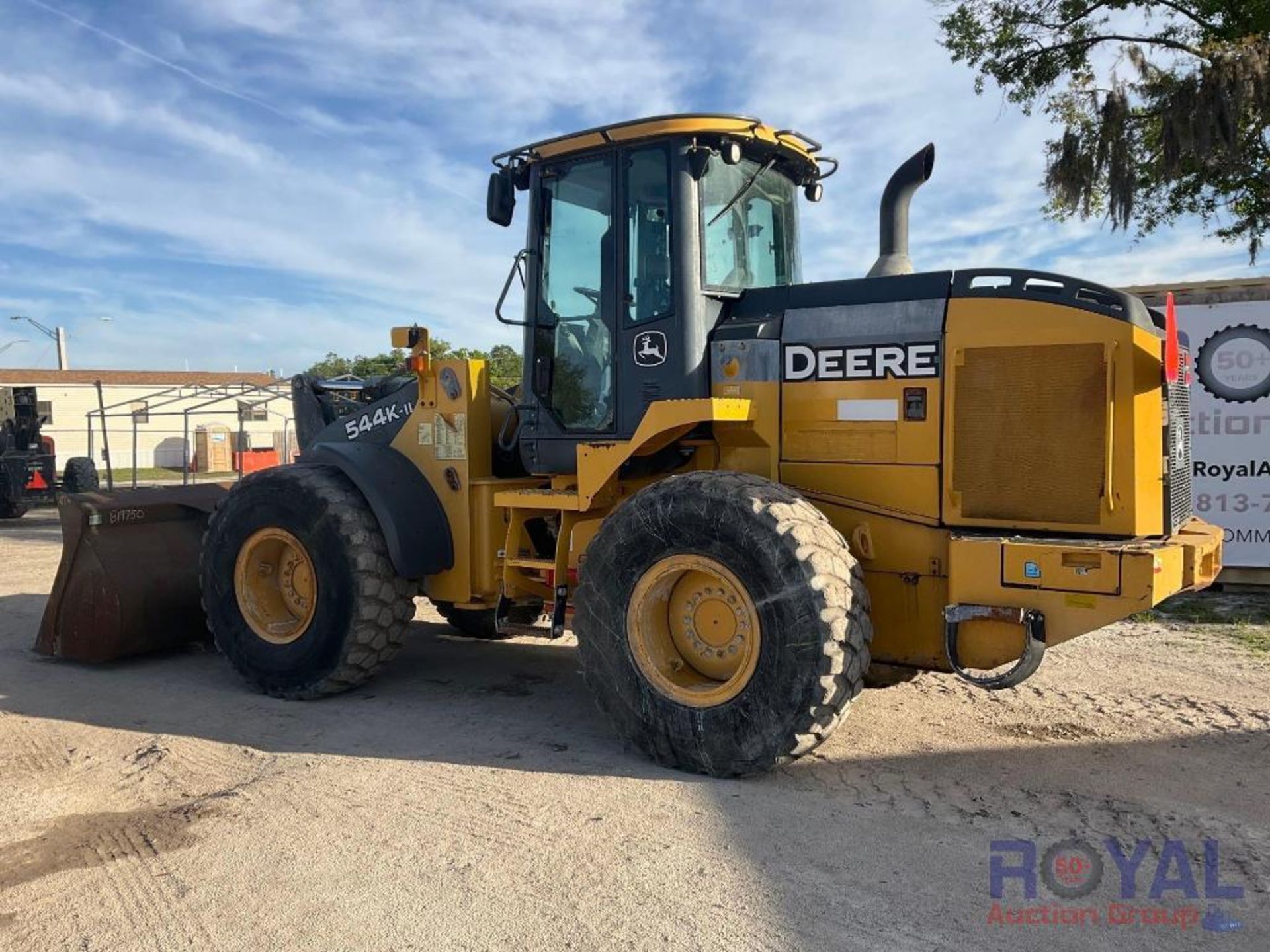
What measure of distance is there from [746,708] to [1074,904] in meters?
1.47

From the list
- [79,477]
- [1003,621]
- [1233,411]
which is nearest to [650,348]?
[1003,621]

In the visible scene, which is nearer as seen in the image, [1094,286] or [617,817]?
[617,817]

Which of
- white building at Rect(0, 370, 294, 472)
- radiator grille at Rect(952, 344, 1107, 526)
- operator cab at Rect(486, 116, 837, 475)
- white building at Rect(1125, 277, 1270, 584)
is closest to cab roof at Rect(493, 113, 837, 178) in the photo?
operator cab at Rect(486, 116, 837, 475)

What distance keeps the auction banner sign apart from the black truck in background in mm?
17921

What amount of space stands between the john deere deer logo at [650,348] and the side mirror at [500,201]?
1107mm

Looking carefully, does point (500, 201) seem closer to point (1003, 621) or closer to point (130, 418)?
point (1003, 621)

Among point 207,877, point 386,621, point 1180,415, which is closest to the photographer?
point 207,877

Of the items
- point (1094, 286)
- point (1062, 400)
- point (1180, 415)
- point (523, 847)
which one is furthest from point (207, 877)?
point (1180, 415)

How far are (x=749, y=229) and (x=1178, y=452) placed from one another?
2428 mm

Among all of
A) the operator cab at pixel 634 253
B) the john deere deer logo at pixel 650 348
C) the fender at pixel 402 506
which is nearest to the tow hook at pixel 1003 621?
the operator cab at pixel 634 253

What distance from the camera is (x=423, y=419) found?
6.11m

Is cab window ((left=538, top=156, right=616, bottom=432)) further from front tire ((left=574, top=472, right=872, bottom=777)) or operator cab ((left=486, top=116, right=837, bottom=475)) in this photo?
front tire ((left=574, top=472, right=872, bottom=777))

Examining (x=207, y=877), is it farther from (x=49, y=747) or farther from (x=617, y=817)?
(x=49, y=747)

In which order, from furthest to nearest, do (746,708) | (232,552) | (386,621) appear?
1. (232,552)
2. (386,621)
3. (746,708)
